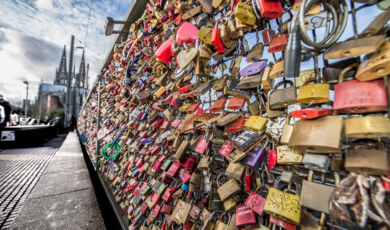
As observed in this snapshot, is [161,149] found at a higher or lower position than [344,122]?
lower

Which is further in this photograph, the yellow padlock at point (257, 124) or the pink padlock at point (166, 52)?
the pink padlock at point (166, 52)

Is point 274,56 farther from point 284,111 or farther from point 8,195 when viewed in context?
point 8,195

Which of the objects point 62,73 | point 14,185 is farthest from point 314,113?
point 62,73

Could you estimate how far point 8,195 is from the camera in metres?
2.78

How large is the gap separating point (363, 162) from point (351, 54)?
334 millimetres

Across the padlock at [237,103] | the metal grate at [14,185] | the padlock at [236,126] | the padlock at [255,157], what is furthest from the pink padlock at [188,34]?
the metal grate at [14,185]

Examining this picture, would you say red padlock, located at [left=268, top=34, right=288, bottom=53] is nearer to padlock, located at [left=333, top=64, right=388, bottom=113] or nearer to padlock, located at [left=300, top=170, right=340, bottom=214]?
padlock, located at [left=333, top=64, right=388, bottom=113]

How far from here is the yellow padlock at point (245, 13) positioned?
0.85m

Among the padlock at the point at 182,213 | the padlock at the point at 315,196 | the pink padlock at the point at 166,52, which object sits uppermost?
the pink padlock at the point at 166,52

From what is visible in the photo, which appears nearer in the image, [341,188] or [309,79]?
[341,188]

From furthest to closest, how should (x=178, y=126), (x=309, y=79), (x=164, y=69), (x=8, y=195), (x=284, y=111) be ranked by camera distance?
1. (x=8, y=195)
2. (x=164, y=69)
3. (x=178, y=126)
4. (x=284, y=111)
5. (x=309, y=79)

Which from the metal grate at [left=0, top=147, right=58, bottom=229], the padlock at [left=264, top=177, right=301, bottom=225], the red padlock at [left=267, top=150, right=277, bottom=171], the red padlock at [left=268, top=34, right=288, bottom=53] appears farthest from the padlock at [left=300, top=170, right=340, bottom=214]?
the metal grate at [left=0, top=147, right=58, bottom=229]

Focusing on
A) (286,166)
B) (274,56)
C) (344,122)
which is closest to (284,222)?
(286,166)

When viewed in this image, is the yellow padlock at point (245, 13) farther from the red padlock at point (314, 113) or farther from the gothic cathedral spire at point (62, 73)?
the gothic cathedral spire at point (62, 73)
